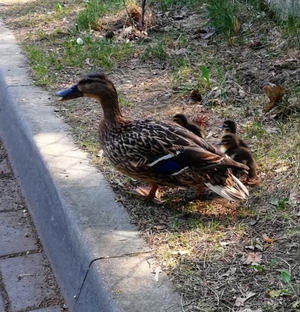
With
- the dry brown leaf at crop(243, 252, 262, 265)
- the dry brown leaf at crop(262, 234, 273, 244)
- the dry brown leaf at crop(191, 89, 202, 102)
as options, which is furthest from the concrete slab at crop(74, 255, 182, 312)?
the dry brown leaf at crop(191, 89, 202, 102)

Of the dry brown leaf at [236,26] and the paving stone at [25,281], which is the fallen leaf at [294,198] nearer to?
the paving stone at [25,281]

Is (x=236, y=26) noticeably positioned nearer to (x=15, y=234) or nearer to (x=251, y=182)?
(x=251, y=182)

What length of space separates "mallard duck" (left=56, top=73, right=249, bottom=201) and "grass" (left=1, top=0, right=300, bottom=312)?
0.16m

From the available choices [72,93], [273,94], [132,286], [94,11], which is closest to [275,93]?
[273,94]

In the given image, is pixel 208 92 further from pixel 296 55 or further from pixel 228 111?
pixel 296 55

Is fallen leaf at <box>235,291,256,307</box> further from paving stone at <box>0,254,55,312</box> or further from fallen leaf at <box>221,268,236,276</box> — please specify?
paving stone at <box>0,254,55,312</box>

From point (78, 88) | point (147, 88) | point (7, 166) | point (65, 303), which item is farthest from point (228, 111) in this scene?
point (65, 303)

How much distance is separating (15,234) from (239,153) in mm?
1584

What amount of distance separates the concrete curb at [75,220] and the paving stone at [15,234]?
9cm

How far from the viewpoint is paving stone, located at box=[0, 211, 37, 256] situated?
480 centimetres

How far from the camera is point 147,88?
21.2ft

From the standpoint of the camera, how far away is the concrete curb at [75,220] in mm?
3715

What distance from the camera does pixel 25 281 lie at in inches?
176

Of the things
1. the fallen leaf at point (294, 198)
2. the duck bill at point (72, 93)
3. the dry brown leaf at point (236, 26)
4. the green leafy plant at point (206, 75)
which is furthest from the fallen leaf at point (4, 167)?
the dry brown leaf at point (236, 26)
